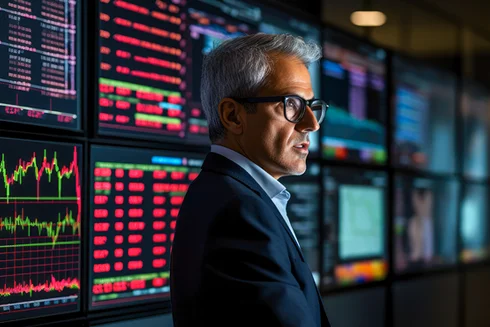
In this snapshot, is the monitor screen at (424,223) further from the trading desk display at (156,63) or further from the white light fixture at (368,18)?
the trading desk display at (156,63)

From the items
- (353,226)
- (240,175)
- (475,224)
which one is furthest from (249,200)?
(475,224)

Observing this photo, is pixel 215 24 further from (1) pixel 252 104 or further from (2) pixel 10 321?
(2) pixel 10 321

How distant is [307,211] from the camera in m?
3.18

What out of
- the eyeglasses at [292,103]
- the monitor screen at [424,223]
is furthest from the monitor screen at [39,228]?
the monitor screen at [424,223]

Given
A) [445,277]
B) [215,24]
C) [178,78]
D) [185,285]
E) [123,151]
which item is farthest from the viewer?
[445,277]

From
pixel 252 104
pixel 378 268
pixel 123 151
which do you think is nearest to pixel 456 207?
pixel 378 268

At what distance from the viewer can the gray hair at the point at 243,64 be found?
1.62 metres

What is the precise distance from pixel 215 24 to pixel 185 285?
4.60 feet

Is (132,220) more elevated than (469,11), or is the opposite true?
(469,11)

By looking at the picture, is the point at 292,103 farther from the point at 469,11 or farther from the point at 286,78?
the point at 469,11

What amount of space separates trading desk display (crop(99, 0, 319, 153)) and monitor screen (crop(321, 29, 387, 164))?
2.62 ft

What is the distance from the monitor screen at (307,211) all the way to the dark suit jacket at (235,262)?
1476 millimetres

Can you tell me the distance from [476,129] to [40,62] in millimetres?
3855

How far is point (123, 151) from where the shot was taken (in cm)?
226
